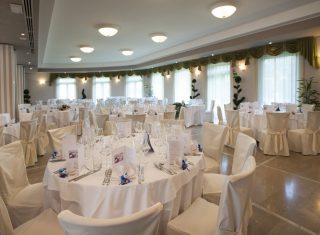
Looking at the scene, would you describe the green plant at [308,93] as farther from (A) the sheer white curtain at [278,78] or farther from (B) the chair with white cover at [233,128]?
(B) the chair with white cover at [233,128]

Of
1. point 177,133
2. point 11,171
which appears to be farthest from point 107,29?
point 11,171

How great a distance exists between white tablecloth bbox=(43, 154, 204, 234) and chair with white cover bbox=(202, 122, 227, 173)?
3.57ft

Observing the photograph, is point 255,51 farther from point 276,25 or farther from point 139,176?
point 139,176

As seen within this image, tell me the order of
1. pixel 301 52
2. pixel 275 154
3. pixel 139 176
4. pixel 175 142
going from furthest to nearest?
1. pixel 301 52
2. pixel 275 154
3. pixel 175 142
4. pixel 139 176

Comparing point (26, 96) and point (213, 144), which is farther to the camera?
point (26, 96)

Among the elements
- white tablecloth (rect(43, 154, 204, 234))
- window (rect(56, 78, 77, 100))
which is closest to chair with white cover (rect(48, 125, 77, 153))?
white tablecloth (rect(43, 154, 204, 234))

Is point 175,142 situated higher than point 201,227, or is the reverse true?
point 175,142

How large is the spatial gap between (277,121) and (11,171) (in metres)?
4.99

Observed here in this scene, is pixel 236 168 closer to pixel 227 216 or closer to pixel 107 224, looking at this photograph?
pixel 227 216

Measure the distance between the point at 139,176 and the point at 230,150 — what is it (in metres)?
4.46

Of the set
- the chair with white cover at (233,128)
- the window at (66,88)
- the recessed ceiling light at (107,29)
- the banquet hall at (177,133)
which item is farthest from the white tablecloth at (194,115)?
the window at (66,88)

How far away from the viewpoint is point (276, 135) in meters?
5.19

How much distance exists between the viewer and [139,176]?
177cm

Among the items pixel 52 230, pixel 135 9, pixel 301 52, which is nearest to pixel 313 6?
pixel 301 52
